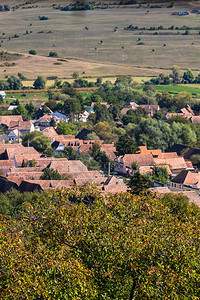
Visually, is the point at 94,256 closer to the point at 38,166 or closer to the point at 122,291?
the point at 122,291

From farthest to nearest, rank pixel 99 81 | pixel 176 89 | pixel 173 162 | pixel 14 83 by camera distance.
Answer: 1. pixel 99 81
2. pixel 176 89
3. pixel 14 83
4. pixel 173 162

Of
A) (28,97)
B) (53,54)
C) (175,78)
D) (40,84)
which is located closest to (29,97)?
(28,97)

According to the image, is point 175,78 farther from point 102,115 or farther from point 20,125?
point 20,125

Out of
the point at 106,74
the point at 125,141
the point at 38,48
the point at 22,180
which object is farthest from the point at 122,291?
the point at 38,48

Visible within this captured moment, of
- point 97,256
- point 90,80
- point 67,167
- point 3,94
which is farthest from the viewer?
point 90,80

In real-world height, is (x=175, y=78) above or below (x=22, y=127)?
below

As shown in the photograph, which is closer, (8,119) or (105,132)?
(105,132)

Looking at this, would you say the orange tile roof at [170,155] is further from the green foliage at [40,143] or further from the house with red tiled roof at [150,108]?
the house with red tiled roof at [150,108]

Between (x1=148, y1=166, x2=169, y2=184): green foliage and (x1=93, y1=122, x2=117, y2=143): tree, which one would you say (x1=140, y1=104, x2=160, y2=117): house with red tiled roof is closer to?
(x1=93, y1=122, x2=117, y2=143): tree
